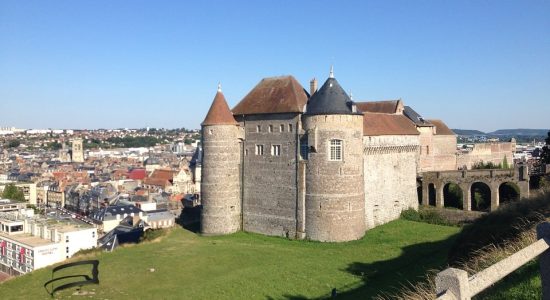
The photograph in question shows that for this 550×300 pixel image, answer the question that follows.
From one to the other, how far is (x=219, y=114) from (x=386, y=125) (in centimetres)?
1267

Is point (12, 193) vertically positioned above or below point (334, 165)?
below

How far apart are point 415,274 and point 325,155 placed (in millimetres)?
11333

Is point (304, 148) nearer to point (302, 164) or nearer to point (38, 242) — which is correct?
point (302, 164)

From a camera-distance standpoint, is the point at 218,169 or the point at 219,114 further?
the point at 219,114

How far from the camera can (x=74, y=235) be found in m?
40.1

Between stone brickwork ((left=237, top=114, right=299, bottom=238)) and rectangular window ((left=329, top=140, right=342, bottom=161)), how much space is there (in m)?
2.71

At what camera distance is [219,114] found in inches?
1341

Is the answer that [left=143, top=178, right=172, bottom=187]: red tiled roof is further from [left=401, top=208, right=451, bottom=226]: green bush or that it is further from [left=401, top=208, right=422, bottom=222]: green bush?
[left=401, top=208, right=451, bottom=226]: green bush

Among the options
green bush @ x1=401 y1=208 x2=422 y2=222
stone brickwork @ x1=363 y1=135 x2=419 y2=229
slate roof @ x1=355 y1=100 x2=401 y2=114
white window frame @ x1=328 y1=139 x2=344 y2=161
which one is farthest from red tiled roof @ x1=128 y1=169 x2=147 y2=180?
white window frame @ x1=328 y1=139 x2=344 y2=161

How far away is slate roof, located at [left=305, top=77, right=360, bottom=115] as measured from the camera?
29.9 meters

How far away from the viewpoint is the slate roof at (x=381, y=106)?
41125mm

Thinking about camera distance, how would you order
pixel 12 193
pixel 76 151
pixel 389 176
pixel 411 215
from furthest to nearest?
pixel 76 151
pixel 12 193
pixel 411 215
pixel 389 176

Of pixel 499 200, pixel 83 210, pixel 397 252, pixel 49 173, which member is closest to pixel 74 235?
pixel 397 252

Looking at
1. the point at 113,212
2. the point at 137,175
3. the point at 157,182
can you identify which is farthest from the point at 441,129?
the point at 137,175
